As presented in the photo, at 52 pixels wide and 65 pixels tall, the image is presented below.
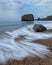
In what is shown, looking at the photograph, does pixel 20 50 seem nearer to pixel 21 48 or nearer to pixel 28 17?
pixel 21 48

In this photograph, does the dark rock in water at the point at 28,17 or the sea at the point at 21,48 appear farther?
the dark rock in water at the point at 28,17

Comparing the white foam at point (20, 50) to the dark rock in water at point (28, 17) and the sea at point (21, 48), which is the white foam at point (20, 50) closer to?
the sea at point (21, 48)

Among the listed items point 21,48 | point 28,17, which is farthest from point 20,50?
point 28,17

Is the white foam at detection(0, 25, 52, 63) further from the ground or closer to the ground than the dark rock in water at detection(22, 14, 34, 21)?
further from the ground

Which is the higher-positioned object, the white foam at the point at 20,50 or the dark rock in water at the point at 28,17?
the white foam at the point at 20,50

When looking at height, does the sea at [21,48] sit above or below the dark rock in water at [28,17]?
above

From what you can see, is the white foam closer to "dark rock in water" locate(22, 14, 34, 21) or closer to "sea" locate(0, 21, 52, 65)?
"sea" locate(0, 21, 52, 65)

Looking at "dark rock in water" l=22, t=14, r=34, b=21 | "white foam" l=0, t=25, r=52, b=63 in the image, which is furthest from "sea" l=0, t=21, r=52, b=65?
"dark rock in water" l=22, t=14, r=34, b=21

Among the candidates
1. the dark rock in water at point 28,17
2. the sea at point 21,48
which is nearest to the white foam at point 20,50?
the sea at point 21,48

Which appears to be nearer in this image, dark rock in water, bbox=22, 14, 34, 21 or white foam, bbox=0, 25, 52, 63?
white foam, bbox=0, 25, 52, 63

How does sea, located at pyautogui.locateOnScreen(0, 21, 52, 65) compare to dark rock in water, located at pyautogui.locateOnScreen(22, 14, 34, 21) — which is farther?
dark rock in water, located at pyautogui.locateOnScreen(22, 14, 34, 21)

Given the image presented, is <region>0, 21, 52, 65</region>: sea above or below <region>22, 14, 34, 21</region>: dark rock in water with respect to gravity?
above

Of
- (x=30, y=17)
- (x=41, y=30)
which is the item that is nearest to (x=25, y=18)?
(x=30, y=17)

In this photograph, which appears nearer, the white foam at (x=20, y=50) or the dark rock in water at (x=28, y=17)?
the white foam at (x=20, y=50)
